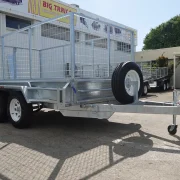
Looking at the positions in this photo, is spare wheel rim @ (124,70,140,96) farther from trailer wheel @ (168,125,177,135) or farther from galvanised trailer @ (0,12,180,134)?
trailer wheel @ (168,125,177,135)

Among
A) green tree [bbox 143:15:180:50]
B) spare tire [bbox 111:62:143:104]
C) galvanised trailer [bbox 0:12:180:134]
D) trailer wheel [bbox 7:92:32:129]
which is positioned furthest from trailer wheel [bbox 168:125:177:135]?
green tree [bbox 143:15:180:50]

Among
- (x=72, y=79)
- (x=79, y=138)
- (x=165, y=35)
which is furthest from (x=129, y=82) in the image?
(x=165, y=35)

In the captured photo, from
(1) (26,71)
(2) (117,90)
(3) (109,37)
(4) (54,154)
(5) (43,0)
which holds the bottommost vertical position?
(4) (54,154)

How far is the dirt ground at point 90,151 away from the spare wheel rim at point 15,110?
0.32 metres

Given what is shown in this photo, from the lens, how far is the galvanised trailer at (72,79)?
16.8 ft

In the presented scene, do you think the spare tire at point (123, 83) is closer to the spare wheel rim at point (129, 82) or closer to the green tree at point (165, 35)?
the spare wheel rim at point (129, 82)

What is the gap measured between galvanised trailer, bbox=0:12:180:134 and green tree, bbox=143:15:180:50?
125 ft

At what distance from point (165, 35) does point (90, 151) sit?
4255 cm

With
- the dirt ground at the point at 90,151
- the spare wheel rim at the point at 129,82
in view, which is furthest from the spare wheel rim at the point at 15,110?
the spare wheel rim at the point at 129,82

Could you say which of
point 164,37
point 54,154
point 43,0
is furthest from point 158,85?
point 164,37

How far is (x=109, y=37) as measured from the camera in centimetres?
641

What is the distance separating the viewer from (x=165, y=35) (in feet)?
142

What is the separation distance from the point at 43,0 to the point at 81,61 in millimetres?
12388

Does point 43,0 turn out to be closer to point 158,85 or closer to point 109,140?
point 158,85
